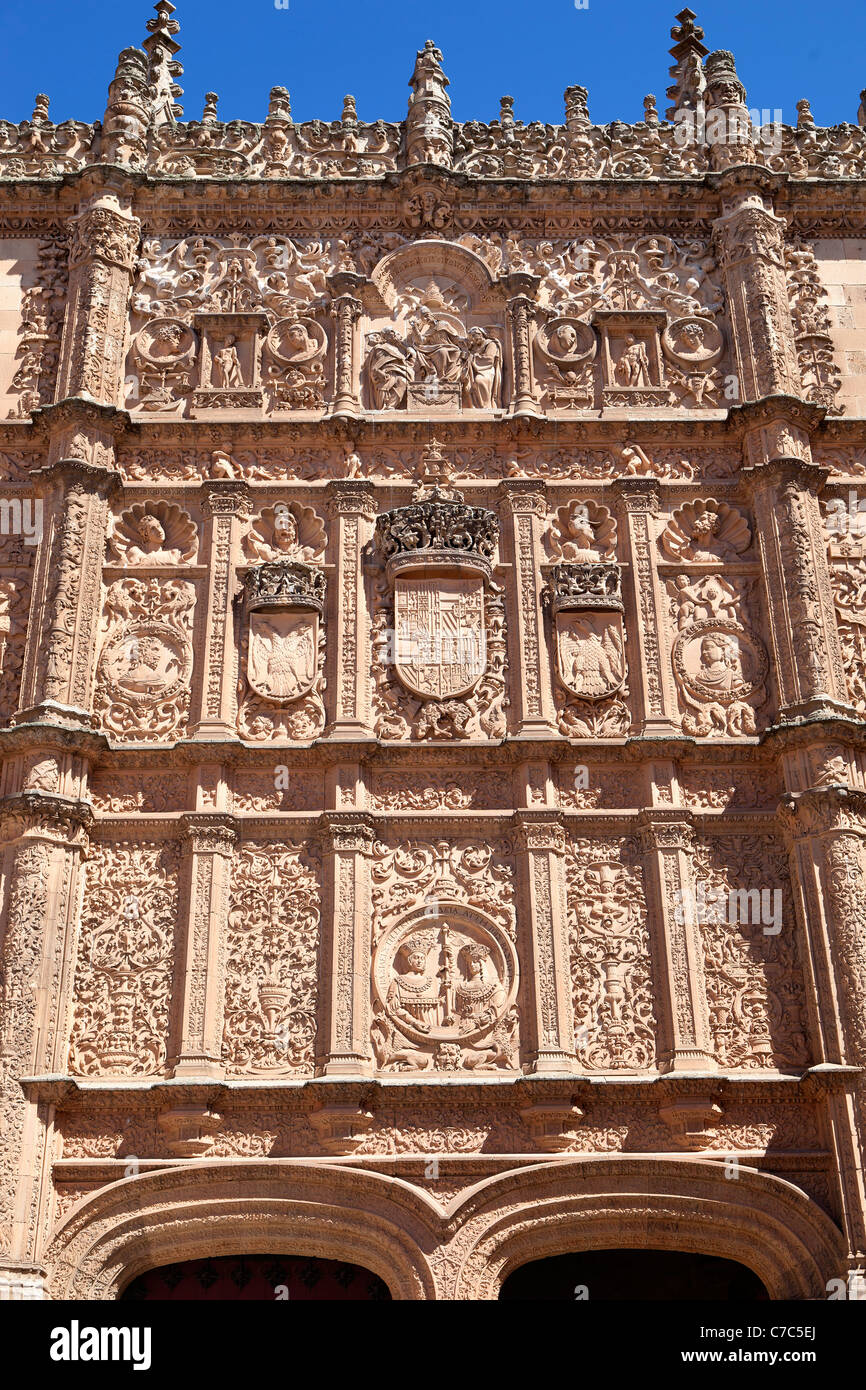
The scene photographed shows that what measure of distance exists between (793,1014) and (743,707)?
2.74 meters

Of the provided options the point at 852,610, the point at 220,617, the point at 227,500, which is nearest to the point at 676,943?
the point at 852,610

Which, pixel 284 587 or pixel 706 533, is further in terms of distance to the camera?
pixel 706 533

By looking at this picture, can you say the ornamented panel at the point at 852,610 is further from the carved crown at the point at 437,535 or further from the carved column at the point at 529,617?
the carved crown at the point at 437,535

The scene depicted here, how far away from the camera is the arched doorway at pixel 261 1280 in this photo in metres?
13.3

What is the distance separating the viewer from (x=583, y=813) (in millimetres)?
13484

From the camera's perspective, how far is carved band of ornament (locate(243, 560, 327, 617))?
14195 millimetres

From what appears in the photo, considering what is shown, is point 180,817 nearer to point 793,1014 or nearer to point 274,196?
point 793,1014

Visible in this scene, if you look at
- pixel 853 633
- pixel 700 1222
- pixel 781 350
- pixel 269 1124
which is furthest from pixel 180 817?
pixel 781 350

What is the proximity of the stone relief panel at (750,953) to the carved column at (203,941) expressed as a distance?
3.86 m

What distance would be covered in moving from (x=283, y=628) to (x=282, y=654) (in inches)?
10.4

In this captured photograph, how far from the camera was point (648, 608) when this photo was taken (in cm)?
1435

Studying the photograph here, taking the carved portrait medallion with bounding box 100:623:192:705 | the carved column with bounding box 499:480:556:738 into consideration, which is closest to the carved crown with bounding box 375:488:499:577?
the carved column with bounding box 499:480:556:738

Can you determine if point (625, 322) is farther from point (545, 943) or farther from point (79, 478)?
point (545, 943)
